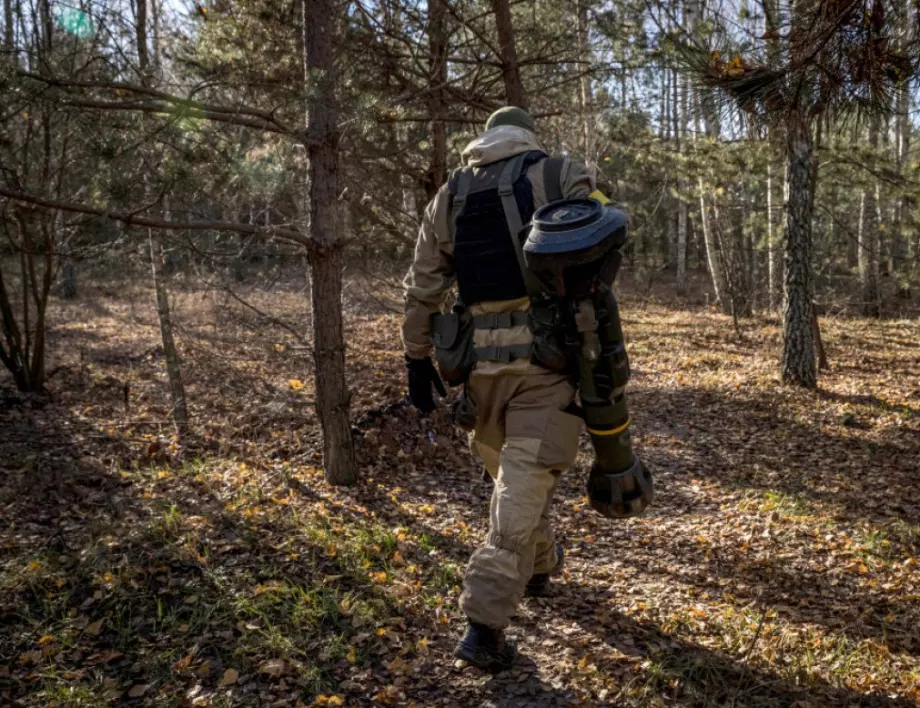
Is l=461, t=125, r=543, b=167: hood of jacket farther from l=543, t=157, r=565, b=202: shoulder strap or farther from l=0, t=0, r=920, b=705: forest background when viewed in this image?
l=0, t=0, r=920, b=705: forest background

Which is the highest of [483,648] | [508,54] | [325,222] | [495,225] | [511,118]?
[508,54]

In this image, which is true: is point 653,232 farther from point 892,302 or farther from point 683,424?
point 683,424

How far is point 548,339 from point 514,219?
23.3 inches

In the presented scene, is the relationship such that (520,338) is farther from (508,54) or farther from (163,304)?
(163,304)

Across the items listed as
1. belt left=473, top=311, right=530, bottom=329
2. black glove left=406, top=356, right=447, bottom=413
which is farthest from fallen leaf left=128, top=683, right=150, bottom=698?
belt left=473, top=311, right=530, bottom=329

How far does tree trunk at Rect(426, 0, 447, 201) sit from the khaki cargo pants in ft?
11.9

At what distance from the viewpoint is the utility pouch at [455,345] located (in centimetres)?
343

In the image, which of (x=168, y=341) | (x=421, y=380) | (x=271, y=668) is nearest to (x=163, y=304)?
(x=168, y=341)

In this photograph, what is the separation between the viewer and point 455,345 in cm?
347

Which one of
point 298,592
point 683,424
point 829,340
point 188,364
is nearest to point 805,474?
point 683,424

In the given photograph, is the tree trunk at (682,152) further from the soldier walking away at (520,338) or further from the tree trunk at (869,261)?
the tree trunk at (869,261)

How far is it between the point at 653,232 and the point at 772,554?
24.7m

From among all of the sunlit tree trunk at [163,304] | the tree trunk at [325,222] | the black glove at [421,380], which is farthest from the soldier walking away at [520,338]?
the sunlit tree trunk at [163,304]

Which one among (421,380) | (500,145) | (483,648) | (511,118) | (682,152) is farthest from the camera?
(682,152)
